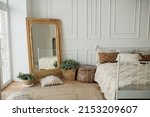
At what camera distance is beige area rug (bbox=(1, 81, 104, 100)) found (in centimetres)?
365

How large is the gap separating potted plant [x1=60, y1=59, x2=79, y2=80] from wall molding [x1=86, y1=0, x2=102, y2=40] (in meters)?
0.83

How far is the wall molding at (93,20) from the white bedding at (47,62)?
1110 millimetres

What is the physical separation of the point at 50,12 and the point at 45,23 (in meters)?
0.35

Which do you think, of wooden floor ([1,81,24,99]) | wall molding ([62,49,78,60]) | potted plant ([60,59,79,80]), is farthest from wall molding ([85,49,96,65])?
wooden floor ([1,81,24,99])

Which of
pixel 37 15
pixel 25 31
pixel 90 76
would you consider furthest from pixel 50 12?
pixel 90 76

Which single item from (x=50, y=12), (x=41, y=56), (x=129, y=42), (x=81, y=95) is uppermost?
(x=50, y=12)

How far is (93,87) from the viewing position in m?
4.31

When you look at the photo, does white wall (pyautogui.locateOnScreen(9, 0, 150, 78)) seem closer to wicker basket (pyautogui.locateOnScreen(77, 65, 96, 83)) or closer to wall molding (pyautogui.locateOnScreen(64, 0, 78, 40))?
wall molding (pyautogui.locateOnScreen(64, 0, 78, 40))

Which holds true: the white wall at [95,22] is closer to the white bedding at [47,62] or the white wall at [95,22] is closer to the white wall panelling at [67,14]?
the white wall panelling at [67,14]

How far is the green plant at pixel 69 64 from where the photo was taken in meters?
4.76

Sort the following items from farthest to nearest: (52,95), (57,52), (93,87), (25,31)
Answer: (57,52) < (25,31) < (93,87) < (52,95)

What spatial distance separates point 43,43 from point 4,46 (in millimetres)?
939

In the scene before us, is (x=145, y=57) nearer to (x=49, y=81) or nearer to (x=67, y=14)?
(x=67, y=14)

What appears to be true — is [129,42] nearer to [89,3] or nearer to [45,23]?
[89,3]
